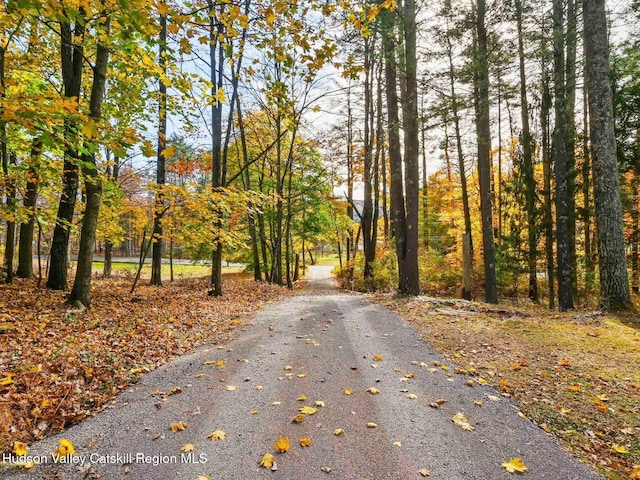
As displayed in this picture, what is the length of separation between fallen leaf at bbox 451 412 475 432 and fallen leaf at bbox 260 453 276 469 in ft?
5.81

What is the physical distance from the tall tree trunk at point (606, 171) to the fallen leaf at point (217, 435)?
8.36 metres

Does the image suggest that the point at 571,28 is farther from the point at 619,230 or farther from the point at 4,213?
the point at 4,213

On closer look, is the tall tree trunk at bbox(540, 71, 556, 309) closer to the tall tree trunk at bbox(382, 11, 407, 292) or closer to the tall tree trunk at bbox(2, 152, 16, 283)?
the tall tree trunk at bbox(382, 11, 407, 292)

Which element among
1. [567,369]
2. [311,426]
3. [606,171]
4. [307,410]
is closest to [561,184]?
[606,171]

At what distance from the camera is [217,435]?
9.67ft

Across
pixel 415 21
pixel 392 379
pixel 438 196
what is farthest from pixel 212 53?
pixel 438 196

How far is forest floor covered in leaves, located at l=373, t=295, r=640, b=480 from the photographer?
294cm

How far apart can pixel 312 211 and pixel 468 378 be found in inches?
560

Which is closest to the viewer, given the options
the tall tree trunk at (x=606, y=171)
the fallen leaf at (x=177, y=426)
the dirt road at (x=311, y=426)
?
the dirt road at (x=311, y=426)

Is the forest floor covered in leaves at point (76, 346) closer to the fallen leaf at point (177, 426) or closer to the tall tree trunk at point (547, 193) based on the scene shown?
the fallen leaf at point (177, 426)

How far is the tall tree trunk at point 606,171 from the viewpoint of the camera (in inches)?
284

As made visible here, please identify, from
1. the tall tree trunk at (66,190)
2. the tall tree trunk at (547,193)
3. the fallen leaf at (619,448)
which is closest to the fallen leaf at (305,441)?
the fallen leaf at (619,448)

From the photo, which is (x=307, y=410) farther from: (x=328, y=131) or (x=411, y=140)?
(x=328, y=131)

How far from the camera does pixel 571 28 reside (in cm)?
859
